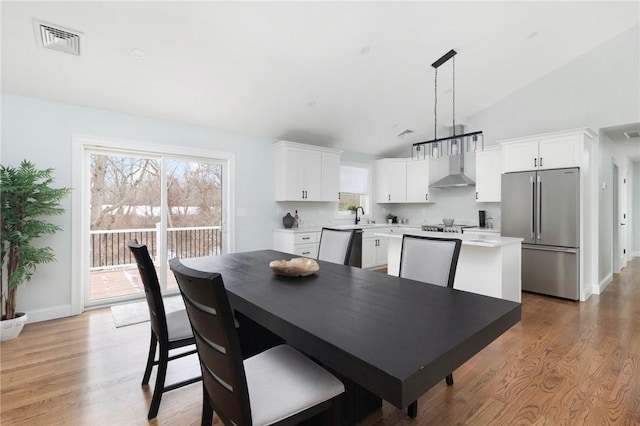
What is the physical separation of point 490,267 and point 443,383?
5.16 ft

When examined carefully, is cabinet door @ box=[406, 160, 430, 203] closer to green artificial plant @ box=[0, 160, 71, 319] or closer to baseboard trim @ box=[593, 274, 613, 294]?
baseboard trim @ box=[593, 274, 613, 294]

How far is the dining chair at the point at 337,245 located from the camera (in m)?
2.65

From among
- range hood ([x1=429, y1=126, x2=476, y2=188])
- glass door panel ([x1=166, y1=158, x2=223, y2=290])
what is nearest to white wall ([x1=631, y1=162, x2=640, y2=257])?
range hood ([x1=429, y1=126, x2=476, y2=188])

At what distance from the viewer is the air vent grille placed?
8.15ft

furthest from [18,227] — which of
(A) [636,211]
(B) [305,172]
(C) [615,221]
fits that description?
(A) [636,211]

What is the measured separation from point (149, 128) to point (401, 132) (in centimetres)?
421

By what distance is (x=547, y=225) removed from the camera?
420 cm

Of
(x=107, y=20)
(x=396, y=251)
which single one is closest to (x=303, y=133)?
(x=396, y=251)

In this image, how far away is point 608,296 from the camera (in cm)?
423

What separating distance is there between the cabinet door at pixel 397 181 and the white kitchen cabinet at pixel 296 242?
227cm

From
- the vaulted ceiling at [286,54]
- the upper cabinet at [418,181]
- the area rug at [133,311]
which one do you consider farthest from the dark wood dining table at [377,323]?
the upper cabinet at [418,181]

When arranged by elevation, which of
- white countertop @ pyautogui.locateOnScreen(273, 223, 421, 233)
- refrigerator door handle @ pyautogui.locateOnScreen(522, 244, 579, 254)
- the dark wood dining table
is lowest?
refrigerator door handle @ pyautogui.locateOnScreen(522, 244, 579, 254)

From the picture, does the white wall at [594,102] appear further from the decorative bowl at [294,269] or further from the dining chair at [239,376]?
the dining chair at [239,376]

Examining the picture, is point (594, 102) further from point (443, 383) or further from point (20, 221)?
point (20, 221)
